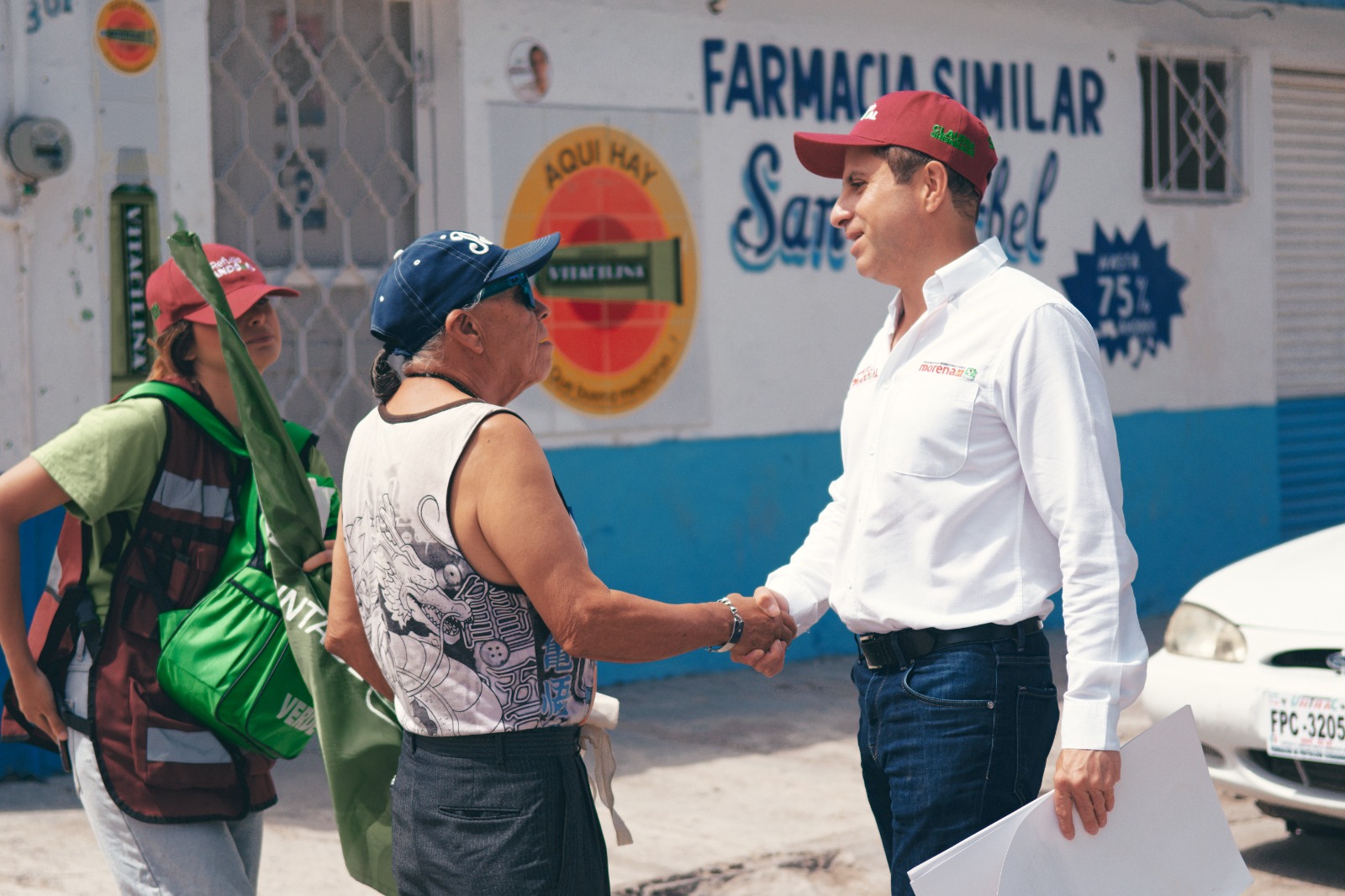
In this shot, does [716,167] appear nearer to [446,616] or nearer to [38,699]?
[38,699]

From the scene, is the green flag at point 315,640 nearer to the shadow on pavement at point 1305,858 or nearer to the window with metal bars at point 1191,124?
the shadow on pavement at point 1305,858

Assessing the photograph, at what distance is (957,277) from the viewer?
112 inches

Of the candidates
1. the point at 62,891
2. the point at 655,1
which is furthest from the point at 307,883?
the point at 655,1

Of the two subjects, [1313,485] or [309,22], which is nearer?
[309,22]

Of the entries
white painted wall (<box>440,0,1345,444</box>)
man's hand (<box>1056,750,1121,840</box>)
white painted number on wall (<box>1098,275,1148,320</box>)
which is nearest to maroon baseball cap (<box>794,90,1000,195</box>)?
man's hand (<box>1056,750,1121,840</box>)

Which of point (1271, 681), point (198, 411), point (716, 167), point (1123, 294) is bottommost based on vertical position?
point (1271, 681)

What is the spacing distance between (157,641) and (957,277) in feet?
5.39

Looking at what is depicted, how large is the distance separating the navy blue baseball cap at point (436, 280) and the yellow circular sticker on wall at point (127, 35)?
14.0ft

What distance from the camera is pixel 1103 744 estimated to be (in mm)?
2574

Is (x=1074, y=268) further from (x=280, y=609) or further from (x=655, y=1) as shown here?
(x=280, y=609)

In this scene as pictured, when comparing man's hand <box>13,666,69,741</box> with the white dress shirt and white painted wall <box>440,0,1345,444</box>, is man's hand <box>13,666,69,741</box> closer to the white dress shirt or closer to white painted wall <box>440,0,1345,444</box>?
the white dress shirt

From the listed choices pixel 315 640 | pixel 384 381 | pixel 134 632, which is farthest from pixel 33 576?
pixel 384 381

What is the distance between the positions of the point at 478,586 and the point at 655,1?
608cm

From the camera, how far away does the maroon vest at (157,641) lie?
9.79ft
